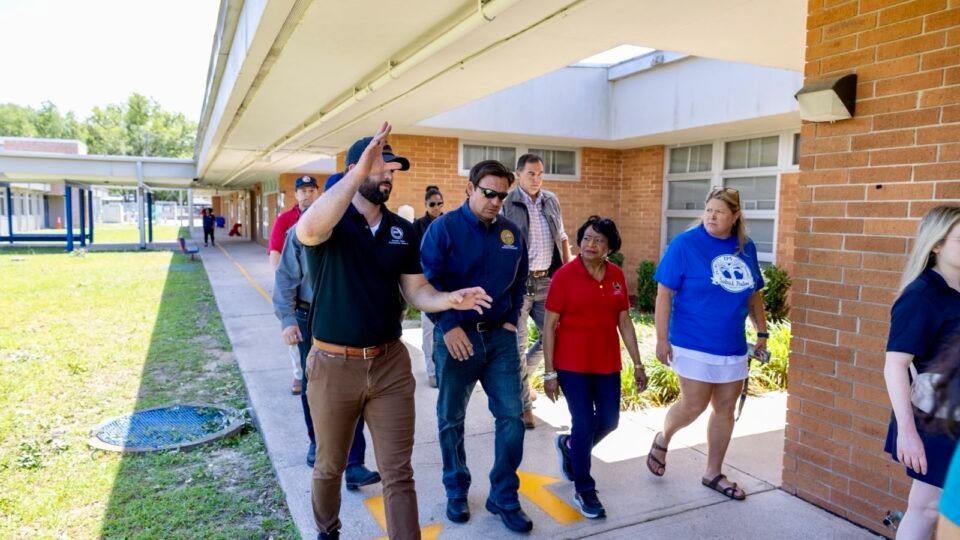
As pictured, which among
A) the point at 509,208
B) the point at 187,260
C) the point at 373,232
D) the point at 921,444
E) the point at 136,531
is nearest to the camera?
the point at 921,444

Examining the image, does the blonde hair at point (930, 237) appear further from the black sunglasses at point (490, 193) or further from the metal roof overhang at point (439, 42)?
the metal roof overhang at point (439, 42)

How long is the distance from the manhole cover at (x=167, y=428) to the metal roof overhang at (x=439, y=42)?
3.25 m

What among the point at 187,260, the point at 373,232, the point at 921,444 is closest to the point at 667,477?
the point at 921,444

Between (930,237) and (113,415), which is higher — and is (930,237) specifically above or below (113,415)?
above

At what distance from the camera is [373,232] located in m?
3.11

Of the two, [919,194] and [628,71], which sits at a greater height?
[628,71]

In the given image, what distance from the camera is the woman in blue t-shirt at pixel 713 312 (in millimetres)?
3898

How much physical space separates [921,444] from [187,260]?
2320 centimetres

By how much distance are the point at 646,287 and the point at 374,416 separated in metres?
9.53

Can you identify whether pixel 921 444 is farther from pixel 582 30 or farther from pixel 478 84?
pixel 478 84

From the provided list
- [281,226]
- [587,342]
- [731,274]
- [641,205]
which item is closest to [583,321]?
[587,342]

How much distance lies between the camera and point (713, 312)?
3.91 m

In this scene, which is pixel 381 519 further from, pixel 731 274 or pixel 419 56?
pixel 419 56

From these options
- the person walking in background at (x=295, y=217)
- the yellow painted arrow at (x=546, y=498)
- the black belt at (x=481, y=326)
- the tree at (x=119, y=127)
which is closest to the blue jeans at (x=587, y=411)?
the yellow painted arrow at (x=546, y=498)
